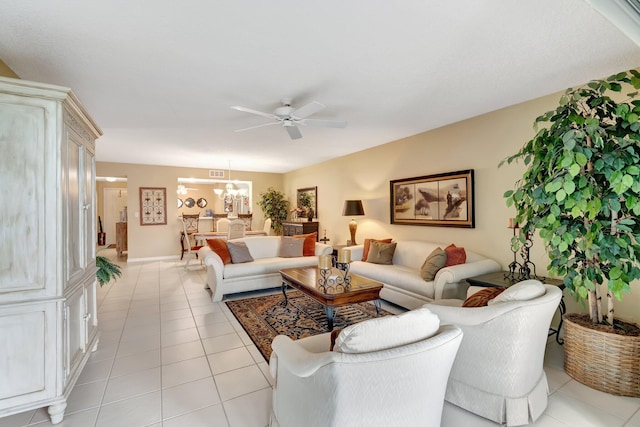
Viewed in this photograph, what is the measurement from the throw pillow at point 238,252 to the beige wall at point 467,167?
230cm

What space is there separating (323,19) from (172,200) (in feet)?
23.4

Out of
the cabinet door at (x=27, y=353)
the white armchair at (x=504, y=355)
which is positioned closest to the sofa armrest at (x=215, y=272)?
the cabinet door at (x=27, y=353)

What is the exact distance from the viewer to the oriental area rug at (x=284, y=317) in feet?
10.1

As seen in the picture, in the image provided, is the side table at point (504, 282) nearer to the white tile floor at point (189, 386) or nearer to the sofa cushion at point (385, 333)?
the white tile floor at point (189, 386)

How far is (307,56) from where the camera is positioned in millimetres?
2273

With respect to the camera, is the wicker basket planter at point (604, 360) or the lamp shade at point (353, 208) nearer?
the wicker basket planter at point (604, 360)

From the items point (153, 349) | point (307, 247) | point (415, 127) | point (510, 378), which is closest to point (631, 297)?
point (510, 378)

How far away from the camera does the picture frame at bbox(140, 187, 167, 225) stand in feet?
24.3

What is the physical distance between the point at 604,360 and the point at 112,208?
12355 mm

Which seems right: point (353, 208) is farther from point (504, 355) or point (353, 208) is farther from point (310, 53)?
point (504, 355)

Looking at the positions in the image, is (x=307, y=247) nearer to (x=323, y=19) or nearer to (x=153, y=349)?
(x=153, y=349)

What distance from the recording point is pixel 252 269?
4.49m

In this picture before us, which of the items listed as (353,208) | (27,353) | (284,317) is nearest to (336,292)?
(284,317)

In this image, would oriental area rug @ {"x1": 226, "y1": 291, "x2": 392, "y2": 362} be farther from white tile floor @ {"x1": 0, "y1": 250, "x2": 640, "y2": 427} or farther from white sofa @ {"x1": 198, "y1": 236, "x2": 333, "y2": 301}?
white sofa @ {"x1": 198, "y1": 236, "x2": 333, "y2": 301}
